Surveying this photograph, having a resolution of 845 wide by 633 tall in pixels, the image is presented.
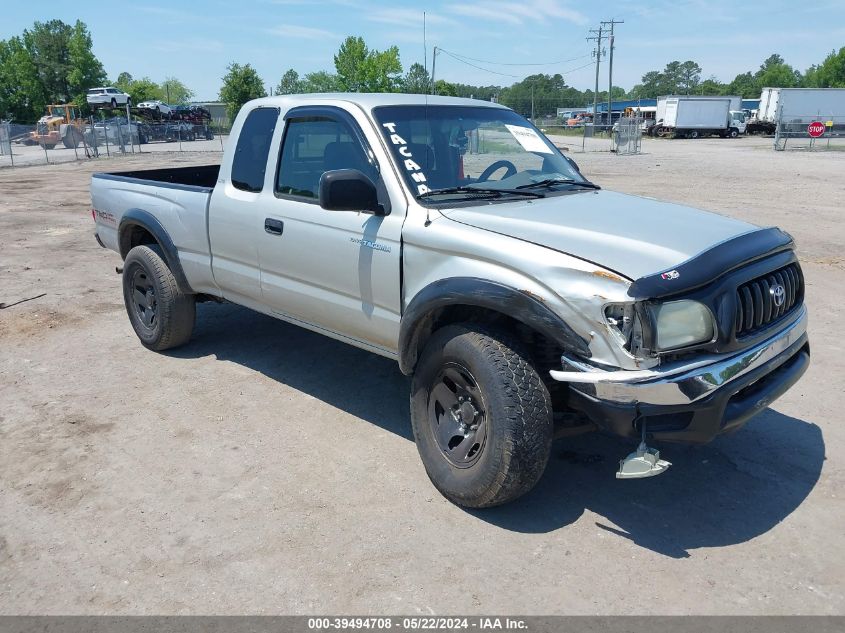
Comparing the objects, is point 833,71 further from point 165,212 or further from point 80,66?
point 165,212

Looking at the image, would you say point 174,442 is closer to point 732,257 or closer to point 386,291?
point 386,291

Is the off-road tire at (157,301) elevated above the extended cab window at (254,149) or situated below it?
below

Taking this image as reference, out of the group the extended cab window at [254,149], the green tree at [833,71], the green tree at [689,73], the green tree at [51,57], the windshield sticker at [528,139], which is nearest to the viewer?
the windshield sticker at [528,139]

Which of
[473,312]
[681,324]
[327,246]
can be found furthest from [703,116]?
[681,324]

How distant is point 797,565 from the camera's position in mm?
3127

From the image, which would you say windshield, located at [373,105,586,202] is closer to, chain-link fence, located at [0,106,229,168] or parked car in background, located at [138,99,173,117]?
chain-link fence, located at [0,106,229,168]

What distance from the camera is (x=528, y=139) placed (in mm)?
4719

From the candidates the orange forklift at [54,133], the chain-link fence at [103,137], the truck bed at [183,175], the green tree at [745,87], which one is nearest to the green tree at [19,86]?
the chain-link fence at [103,137]

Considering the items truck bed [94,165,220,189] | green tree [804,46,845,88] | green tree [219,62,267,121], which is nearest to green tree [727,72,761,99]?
green tree [804,46,845,88]

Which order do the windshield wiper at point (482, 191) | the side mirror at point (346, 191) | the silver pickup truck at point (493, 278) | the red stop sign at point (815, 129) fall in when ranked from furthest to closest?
the red stop sign at point (815, 129) < the windshield wiper at point (482, 191) < the side mirror at point (346, 191) < the silver pickup truck at point (493, 278)

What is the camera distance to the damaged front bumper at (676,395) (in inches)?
115

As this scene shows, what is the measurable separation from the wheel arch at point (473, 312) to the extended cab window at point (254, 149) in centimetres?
172

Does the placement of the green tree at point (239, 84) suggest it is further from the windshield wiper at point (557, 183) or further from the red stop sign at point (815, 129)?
the windshield wiper at point (557, 183)

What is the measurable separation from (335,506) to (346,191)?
64.3 inches
